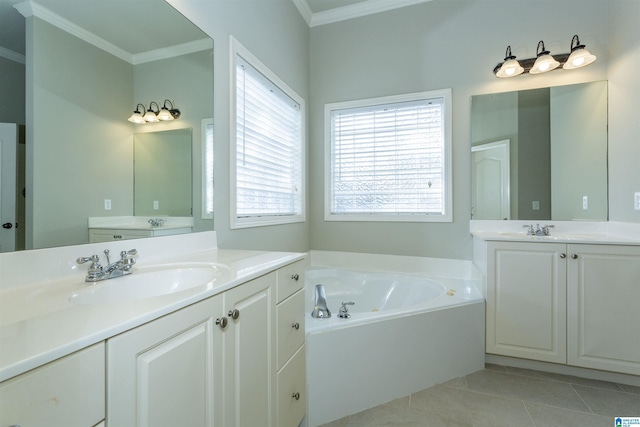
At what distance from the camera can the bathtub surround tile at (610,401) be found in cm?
148

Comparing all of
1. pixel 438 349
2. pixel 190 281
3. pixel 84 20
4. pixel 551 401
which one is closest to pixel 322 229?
pixel 438 349

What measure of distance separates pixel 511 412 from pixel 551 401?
0.95 feet

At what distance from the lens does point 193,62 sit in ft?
4.78

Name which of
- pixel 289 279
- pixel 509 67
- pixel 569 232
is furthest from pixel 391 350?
pixel 509 67

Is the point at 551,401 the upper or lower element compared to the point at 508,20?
lower

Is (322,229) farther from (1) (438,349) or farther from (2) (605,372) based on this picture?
(2) (605,372)

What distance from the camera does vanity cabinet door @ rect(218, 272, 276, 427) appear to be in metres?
0.87

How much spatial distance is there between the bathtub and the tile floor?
0.22ft

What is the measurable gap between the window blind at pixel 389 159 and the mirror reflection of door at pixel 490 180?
250mm

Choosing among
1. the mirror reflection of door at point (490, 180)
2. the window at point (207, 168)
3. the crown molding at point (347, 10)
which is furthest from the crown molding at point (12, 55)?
the mirror reflection of door at point (490, 180)

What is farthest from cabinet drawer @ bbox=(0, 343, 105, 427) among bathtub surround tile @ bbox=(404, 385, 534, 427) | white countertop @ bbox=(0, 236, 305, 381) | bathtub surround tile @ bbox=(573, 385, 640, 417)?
bathtub surround tile @ bbox=(573, 385, 640, 417)

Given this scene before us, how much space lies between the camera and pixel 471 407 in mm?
1544

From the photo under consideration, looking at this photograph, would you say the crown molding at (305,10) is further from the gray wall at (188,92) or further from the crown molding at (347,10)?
the gray wall at (188,92)

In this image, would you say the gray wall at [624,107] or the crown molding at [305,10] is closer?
the gray wall at [624,107]
